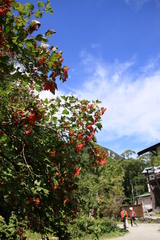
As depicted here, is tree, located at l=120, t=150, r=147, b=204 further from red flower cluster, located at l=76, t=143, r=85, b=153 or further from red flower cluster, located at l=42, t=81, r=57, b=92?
red flower cluster, located at l=42, t=81, r=57, b=92

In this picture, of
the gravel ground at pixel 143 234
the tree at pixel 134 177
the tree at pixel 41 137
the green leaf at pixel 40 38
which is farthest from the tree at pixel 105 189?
the tree at pixel 134 177

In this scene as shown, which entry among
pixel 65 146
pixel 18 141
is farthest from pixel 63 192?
pixel 18 141

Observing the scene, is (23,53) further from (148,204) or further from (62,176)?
(148,204)

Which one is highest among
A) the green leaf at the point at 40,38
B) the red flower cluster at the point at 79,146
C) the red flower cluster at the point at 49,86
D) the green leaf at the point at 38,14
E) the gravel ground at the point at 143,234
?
the green leaf at the point at 38,14

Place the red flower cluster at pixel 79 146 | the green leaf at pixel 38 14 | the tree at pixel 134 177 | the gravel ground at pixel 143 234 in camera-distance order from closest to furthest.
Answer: the green leaf at pixel 38 14 < the red flower cluster at pixel 79 146 < the gravel ground at pixel 143 234 < the tree at pixel 134 177

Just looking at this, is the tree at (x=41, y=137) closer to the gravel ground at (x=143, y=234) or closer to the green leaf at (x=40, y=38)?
the green leaf at (x=40, y=38)

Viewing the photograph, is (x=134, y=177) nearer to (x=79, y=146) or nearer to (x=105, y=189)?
(x=105, y=189)

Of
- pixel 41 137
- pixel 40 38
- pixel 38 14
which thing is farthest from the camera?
pixel 41 137

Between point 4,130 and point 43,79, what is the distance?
89 cm

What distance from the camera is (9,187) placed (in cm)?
275

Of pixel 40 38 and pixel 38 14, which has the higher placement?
pixel 38 14

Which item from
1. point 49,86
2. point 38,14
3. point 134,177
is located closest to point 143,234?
point 49,86

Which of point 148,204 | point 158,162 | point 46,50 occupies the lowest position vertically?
point 148,204

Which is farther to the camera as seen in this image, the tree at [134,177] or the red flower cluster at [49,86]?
the tree at [134,177]
